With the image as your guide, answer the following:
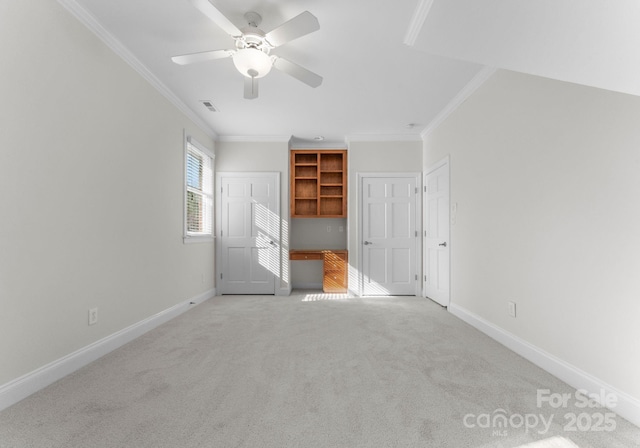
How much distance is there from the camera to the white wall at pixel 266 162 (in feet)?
17.2

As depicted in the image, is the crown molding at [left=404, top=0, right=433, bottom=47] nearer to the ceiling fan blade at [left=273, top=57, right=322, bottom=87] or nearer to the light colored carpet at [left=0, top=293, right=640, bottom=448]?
the ceiling fan blade at [left=273, top=57, right=322, bottom=87]

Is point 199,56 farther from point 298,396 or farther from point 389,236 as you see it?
point 389,236

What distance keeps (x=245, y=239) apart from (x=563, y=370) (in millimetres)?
4262

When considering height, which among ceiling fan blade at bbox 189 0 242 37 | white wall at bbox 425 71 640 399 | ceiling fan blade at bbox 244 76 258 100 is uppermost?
ceiling fan blade at bbox 189 0 242 37

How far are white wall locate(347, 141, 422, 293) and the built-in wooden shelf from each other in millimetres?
299

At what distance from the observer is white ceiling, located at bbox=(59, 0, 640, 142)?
1.46 metres

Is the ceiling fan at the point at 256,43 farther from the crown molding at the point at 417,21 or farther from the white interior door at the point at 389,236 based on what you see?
the white interior door at the point at 389,236

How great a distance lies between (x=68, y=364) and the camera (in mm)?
2189

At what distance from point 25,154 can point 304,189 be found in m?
4.04

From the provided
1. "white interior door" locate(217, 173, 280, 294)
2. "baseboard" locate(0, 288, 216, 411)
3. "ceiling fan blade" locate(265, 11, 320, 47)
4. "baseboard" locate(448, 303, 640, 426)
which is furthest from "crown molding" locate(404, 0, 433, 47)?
"baseboard" locate(0, 288, 216, 411)

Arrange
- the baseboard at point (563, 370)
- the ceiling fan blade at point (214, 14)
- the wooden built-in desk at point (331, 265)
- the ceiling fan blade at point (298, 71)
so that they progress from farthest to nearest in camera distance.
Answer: the wooden built-in desk at point (331, 265)
the ceiling fan blade at point (298, 71)
the ceiling fan blade at point (214, 14)
the baseboard at point (563, 370)

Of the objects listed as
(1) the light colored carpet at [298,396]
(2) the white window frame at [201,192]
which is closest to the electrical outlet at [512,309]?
(1) the light colored carpet at [298,396]

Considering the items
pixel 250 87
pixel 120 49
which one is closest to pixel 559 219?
pixel 250 87

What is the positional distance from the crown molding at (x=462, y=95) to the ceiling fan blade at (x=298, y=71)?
5.56ft
